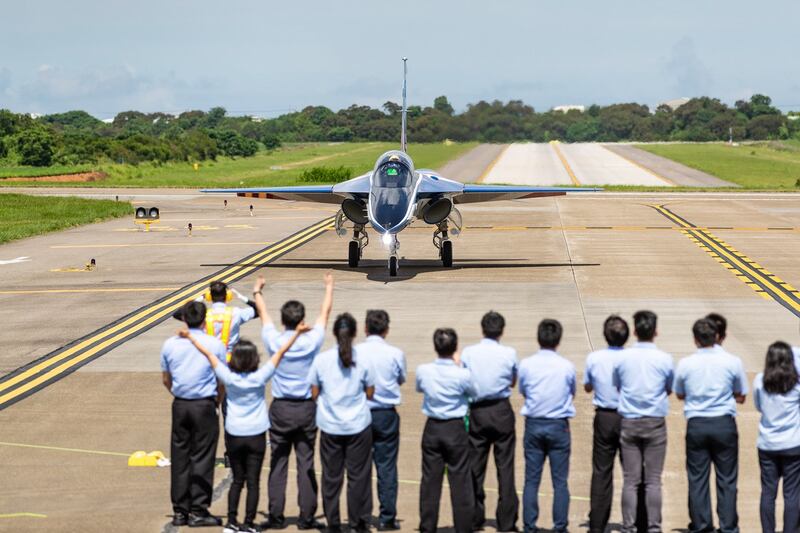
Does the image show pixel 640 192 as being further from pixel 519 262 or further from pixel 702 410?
pixel 702 410

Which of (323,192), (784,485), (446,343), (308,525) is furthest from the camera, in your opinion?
(323,192)

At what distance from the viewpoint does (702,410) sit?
30.9ft

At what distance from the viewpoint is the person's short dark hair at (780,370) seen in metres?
9.12

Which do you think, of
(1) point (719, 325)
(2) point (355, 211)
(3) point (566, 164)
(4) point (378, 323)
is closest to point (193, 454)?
(4) point (378, 323)

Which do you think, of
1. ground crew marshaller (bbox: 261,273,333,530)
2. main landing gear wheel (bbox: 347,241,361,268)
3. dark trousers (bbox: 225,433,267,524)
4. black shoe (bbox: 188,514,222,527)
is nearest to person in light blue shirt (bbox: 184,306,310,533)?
dark trousers (bbox: 225,433,267,524)

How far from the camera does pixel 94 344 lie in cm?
1931

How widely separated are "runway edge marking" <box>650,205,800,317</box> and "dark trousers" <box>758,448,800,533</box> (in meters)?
13.7

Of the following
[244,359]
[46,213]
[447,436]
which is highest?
[244,359]

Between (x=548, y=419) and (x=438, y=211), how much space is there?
20.7m

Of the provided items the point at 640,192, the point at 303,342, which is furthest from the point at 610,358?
the point at 640,192

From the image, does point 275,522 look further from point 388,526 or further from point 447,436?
point 447,436

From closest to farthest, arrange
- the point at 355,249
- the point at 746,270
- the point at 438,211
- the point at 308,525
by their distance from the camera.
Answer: the point at 308,525
the point at 746,270
the point at 355,249
the point at 438,211

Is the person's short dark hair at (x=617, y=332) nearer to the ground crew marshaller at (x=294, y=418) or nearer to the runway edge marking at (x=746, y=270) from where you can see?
the ground crew marshaller at (x=294, y=418)

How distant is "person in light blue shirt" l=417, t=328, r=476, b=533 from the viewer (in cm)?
954
